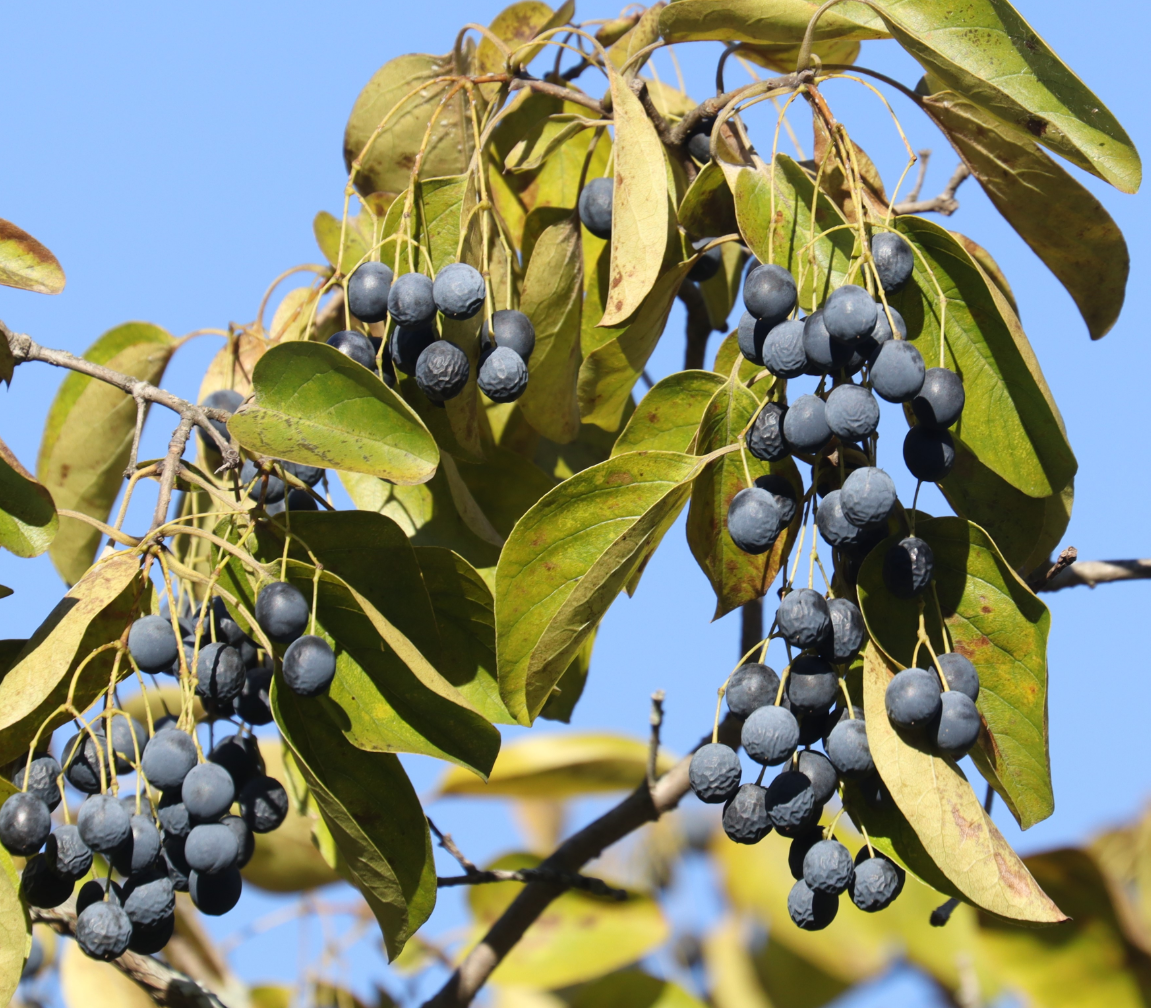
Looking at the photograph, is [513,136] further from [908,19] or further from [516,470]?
[908,19]

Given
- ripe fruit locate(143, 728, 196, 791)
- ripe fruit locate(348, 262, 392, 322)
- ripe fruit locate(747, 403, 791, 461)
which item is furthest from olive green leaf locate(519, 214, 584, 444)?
ripe fruit locate(143, 728, 196, 791)

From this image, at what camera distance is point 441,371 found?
4.98 ft

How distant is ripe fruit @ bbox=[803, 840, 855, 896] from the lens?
1340 mm

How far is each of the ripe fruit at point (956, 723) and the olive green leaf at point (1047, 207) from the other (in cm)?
64

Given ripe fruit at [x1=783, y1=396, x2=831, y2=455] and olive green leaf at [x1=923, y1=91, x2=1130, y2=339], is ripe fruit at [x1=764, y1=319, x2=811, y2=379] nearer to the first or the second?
ripe fruit at [x1=783, y1=396, x2=831, y2=455]

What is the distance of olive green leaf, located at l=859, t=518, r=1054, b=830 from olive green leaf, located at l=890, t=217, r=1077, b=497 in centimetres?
11

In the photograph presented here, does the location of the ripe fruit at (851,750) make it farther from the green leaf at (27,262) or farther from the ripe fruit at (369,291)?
the green leaf at (27,262)

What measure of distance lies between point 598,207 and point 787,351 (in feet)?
1.82

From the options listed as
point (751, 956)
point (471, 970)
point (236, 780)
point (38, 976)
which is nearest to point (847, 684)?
point (236, 780)

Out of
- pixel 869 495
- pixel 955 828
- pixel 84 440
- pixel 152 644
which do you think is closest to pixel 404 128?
pixel 84 440

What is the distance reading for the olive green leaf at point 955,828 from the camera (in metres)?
1.26

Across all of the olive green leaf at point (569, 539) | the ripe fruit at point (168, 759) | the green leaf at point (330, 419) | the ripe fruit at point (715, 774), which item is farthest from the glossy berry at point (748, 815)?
the ripe fruit at point (168, 759)

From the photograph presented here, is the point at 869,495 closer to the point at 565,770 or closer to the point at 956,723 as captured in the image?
the point at 956,723

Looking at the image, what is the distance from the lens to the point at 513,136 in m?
2.06
